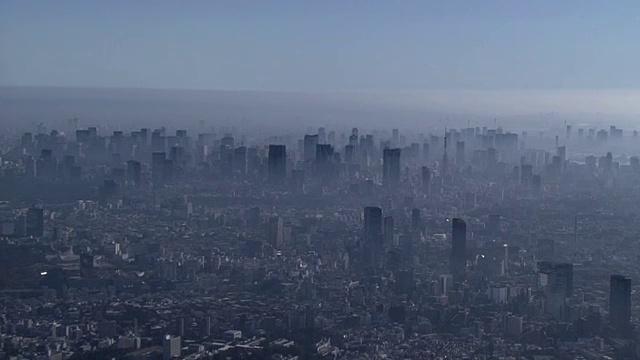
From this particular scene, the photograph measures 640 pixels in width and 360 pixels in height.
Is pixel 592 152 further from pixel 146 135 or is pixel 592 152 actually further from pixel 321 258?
pixel 321 258

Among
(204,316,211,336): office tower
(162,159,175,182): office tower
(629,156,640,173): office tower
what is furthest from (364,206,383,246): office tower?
(629,156,640,173): office tower

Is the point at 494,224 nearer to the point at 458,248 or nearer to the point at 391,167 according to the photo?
the point at 458,248

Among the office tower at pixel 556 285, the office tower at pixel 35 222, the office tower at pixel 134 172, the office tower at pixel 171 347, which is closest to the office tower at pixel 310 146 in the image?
the office tower at pixel 134 172

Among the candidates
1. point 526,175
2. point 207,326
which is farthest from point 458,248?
point 526,175

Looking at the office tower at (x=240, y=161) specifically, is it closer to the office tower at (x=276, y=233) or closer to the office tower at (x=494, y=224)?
the office tower at (x=276, y=233)

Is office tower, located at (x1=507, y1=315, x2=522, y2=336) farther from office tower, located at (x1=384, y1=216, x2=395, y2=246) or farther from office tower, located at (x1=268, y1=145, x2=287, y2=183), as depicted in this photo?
office tower, located at (x1=268, y1=145, x2=287, y2=183)
